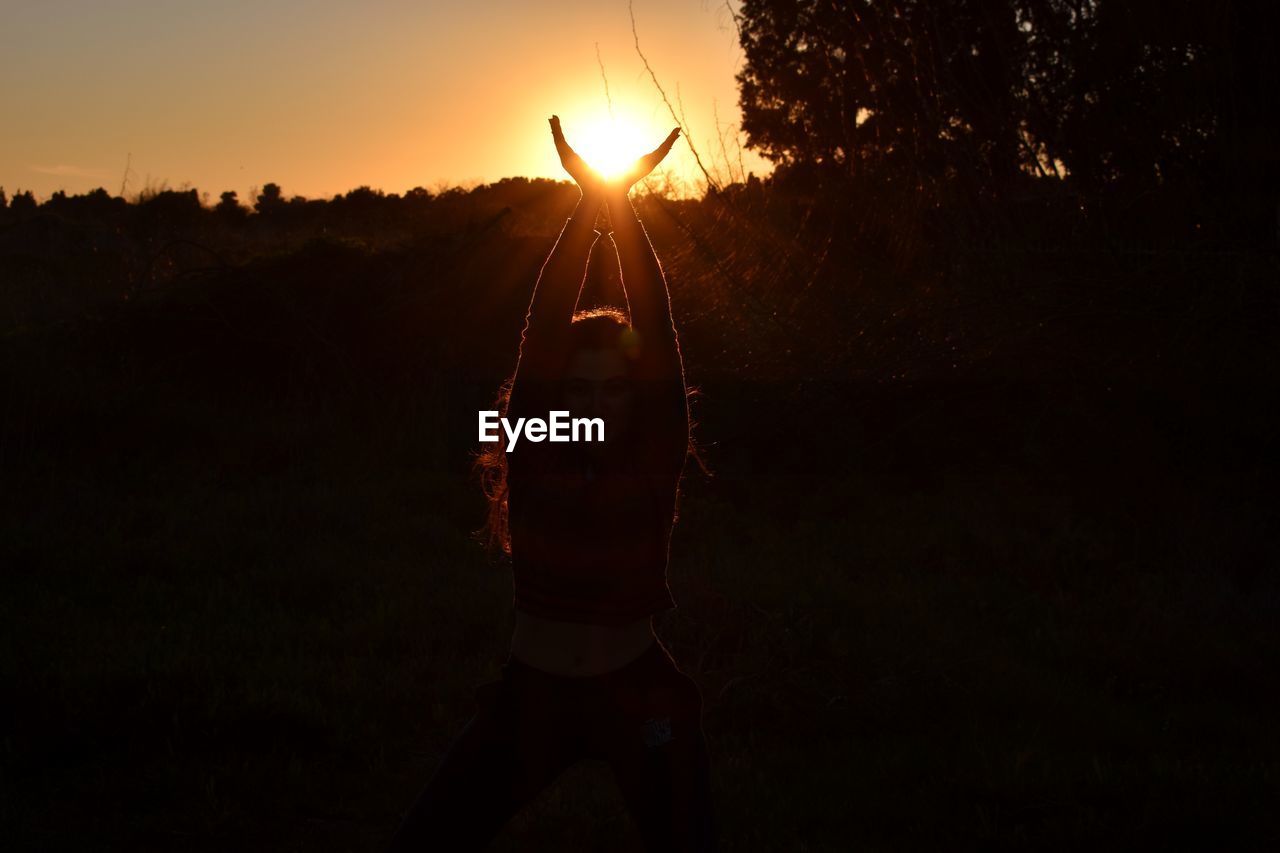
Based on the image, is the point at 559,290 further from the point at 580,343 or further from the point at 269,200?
the point at 269,200

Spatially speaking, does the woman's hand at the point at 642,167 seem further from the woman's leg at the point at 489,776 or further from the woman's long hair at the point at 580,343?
the woman's leg at the point at 489,776

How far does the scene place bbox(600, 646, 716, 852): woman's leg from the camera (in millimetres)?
2629

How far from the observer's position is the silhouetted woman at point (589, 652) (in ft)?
8.74

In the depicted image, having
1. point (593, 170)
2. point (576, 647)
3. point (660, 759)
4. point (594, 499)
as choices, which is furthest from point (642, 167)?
point (660, 759)

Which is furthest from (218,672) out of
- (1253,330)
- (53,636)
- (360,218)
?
(360,218)

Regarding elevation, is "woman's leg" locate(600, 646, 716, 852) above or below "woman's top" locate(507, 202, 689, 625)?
below

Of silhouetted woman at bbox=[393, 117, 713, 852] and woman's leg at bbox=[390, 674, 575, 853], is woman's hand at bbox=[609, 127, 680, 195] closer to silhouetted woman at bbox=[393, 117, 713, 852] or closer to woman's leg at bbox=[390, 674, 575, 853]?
silhouetted woman at bbox=[393, 117, 713, 852]

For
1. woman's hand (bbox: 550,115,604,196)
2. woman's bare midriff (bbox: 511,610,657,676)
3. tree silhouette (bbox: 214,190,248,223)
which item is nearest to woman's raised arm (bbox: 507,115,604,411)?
woman's hand (bbox: 550,115,604,196)

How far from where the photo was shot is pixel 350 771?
5.32 meters

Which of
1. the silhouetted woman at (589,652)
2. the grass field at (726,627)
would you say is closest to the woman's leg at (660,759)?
the silhouetted woman at (589,652)

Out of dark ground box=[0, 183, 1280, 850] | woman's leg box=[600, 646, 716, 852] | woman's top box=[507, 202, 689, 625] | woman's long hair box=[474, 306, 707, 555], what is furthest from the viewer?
dark ground box=[0, 183, 1280, 850]

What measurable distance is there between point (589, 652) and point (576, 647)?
0.10ft

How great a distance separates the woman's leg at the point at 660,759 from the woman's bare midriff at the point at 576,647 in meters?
0.05

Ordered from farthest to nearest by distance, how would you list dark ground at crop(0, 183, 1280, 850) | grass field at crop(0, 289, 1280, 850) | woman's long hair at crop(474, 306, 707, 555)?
dark ground at crop(0, 183, 1280, 850)
grass field at crop(0, 289, 1280, 850)
woman's long hair at crop(474, 306, 707, 555)
